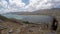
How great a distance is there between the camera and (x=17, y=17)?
15.4 ft

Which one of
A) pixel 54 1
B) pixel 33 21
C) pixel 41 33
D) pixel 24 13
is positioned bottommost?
pixel 41 33

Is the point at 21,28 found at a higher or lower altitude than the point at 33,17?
lower

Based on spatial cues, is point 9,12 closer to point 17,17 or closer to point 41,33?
point 17,17

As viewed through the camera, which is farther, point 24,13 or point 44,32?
point 24,13

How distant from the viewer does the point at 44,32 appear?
443 cm

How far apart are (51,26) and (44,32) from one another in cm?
38

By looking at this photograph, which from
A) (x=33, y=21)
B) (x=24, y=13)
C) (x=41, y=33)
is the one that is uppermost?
(x=24, y=13)

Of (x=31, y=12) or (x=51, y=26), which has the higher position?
(x=31, y=12)

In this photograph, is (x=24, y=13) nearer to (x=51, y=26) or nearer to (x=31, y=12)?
(x=31, y=12)

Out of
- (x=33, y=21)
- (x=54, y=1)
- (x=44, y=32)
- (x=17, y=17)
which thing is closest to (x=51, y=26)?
(x=44, y=32)

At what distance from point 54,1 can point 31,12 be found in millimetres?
1042

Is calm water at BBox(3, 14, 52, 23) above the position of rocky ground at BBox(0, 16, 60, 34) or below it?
above

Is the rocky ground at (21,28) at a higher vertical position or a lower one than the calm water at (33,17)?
lower

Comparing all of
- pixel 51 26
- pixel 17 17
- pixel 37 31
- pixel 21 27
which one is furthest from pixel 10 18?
pixel 51 26
